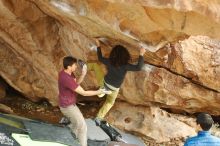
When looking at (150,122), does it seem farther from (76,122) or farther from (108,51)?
(76,122)

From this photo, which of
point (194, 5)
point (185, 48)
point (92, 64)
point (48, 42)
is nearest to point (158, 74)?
point (185, 48)

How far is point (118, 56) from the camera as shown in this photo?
8719 millimetres

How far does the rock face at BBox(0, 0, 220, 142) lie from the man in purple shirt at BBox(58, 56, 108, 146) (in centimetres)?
104

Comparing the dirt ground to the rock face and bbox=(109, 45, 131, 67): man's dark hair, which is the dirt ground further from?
bbox=(109, 45, 131, 67): man's dark hair

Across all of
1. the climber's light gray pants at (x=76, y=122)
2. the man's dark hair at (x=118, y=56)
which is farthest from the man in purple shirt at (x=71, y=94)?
the man's dark hair at (x=118, y=56)

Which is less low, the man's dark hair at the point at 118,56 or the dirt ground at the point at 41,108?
the man's dark hair at the point at 118,56

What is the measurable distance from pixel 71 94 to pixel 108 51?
6.16ft

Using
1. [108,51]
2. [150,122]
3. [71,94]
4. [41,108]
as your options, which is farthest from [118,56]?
[41,108]

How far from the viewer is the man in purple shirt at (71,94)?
768cm

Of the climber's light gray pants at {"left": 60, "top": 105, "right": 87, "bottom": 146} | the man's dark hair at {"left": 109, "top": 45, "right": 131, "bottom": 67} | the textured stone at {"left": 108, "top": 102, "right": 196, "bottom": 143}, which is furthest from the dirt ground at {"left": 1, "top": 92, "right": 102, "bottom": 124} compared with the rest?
the climber's light gray pants at {"left": 60, "top": 105, "right": 87, "bottom": 146}

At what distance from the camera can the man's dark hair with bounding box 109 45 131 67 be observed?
8.67 m

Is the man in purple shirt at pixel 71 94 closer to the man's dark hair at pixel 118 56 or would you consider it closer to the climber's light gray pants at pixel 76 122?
the climber's light gray pants at pixel 76 122

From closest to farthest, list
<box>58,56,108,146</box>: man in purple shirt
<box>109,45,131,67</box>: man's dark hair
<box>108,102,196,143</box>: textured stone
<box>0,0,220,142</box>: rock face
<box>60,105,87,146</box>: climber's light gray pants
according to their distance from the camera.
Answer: <box>58,56,108,146</box>: man in purple shirt
<box>60,105,87,146</box>: climber's light gray pants
<box>0,0,220,142</box>: rock face
<box>109,45,131,67</box>: man's dark hair
<box>108,102,196,143</box>: textured stone

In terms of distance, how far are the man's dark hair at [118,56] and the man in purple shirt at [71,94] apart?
1.00 meters
